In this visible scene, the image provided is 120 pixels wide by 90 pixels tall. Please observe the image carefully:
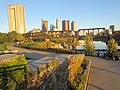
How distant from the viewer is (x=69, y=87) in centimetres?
992

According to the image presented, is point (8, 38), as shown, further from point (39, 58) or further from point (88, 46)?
point (39, 58)

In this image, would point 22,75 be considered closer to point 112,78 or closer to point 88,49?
point 112,78

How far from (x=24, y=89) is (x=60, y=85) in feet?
9.10

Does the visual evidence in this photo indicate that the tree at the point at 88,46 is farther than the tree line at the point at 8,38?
No

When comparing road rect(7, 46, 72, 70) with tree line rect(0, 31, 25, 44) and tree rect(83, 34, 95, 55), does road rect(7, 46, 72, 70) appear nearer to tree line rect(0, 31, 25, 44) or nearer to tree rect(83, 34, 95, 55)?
tree rect(83, 34, 95, 55)

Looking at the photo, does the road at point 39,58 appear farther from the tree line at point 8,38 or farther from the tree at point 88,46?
the tree line at point 8,38

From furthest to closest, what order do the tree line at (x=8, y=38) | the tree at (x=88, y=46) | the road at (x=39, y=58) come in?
1. the tree line at (x=8, y=38)
2. the tree at (x=88, y=46)
3. the road at (x=39, y=58)

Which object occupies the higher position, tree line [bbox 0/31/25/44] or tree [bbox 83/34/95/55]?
tree line [bbox 0/31/25/44]

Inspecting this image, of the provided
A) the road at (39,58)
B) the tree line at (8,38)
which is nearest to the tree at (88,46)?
the road at (39,58)

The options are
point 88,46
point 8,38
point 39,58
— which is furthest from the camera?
point 8,38

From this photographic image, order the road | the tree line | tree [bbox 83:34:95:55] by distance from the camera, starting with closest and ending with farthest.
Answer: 1. the road
2. tree [bbox 83:34:95:55]
3. the tree line

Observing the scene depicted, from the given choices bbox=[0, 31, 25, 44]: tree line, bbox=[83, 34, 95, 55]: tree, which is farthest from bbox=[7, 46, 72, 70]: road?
bbox=[0, 31, 25, 44]: tree line

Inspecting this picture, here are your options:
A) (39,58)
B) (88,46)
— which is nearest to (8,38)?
(88,46)

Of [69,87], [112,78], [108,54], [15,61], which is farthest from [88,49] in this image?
[15,61]
